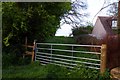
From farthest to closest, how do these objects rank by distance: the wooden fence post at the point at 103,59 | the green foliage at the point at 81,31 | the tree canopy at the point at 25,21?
1. the green foliage at the point at 81,31
2. the tree canopy at the point at 25,21
3. the wooden fence post at the point at 103,59

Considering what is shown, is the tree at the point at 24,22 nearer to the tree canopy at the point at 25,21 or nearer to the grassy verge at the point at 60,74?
the tree canopy at the point at 25,21

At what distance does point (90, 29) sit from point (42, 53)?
45.2 ft

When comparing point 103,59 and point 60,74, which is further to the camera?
point 60,74

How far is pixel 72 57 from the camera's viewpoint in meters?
10.2

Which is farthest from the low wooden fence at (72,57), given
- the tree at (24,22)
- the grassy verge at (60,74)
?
the tree at (24,22)

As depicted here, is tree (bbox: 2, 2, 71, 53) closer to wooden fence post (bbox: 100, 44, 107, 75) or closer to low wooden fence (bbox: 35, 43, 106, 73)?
low wooden fence (bbox: 35, 43, 106, 73)

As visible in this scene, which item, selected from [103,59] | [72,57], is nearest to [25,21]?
[72,57]

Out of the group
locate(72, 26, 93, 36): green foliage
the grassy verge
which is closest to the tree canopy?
the grassy verge

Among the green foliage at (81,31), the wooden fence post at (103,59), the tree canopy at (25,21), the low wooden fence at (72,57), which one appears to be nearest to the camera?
the wooden fence post at (103,59)

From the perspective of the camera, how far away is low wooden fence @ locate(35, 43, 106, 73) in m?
8.85

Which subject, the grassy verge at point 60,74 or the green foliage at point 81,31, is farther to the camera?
the green foliage at point 81,31

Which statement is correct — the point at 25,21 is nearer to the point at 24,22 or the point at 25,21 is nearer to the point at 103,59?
the point at 24,22

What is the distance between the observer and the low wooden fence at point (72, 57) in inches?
348

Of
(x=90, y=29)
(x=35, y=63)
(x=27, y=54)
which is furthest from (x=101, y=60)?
(x=90, y=29)
